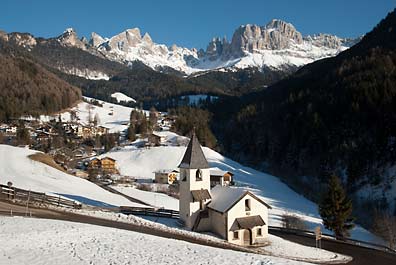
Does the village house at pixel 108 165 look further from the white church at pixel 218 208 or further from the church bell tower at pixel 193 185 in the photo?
the white church at pixel 218 208

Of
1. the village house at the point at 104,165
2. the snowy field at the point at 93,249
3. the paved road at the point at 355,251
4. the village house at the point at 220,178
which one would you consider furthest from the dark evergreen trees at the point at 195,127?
the snowy field at the point at 93,249

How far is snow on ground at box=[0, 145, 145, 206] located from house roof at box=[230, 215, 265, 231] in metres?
17.5

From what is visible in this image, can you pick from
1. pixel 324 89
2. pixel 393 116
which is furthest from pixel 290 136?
pixel 393 116

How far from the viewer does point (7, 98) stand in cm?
15938

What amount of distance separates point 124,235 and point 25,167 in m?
38.3

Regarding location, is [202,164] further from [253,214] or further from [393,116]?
[393,116]

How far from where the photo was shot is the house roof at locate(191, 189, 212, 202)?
36344mm

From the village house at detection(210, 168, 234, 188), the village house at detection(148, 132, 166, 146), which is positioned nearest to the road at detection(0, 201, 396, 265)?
the village house at detection(210, 168, 234, 188)

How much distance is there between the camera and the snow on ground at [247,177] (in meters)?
60.7

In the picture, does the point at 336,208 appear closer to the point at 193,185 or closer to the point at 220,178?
the point at 193,185

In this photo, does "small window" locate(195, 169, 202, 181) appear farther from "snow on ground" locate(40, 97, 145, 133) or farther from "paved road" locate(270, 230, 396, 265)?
"snow on ground" locate(40, 97, 145, 133)

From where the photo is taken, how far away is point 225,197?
36.3 metres

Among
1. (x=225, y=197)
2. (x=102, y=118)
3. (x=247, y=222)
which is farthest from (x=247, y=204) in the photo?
(x=102, y=118)

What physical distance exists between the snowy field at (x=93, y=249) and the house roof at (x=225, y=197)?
1051 centimetres
